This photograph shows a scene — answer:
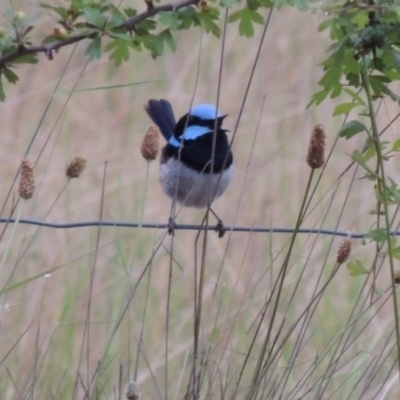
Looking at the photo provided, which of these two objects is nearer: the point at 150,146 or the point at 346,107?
the point at 346,107

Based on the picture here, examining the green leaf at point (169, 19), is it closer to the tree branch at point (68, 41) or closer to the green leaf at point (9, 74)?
the tree branch at point (68, 41)

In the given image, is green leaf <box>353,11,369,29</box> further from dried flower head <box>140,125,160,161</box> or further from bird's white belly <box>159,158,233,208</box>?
bird's white belly <box>159,158,233,208</box>

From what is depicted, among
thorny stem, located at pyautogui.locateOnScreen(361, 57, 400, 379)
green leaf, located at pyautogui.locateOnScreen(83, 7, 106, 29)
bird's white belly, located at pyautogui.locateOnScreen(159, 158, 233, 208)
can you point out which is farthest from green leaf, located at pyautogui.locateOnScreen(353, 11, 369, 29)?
bird's white belly, located at pyautogui.locateOnScreen(159, 158, 233, 208)

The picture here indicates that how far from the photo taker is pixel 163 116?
388 cm

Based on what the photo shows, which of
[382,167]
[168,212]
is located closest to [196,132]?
[168,212]

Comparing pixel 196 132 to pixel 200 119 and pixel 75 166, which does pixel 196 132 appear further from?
pixel 75 166

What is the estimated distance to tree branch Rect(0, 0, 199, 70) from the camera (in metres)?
1.71

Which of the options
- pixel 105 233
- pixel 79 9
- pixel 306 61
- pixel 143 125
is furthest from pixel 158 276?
pixel 79 9

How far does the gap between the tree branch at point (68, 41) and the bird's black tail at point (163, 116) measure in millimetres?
2071

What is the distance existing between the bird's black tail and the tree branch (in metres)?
2.07

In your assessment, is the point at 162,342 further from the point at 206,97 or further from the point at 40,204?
the point at 206,97

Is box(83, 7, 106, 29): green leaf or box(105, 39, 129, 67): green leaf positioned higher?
box(83, 7, 106, 29): green leaf

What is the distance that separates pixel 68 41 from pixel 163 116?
84.6 inches

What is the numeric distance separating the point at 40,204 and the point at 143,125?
800 mm
